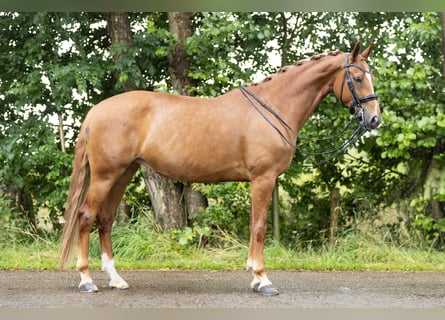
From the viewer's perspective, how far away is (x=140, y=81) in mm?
8695

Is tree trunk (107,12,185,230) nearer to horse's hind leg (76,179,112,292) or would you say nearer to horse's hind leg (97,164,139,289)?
horse's hind leg (97,164,139,289)

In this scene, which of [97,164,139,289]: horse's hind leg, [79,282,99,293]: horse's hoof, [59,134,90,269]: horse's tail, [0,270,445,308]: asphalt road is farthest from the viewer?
[97,164,139,289]: horse's hind leg

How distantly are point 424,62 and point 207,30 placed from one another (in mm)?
3047

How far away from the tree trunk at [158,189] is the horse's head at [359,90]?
367 centimetres

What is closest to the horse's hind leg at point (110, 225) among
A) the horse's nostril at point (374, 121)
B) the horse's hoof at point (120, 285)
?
the horse's hoof at point (120, 285)

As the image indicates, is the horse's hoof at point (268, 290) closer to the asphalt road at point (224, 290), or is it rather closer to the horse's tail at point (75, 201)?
the asphalt road at point (224, 290)

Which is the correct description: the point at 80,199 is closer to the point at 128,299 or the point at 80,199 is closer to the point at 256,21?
the point at 128,299

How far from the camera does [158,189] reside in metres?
8.81

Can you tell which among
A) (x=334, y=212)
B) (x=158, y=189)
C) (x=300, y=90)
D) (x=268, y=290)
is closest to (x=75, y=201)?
(x=268, y=290)

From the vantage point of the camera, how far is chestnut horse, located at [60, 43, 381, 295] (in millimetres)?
5832

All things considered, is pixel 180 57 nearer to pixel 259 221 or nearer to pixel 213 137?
pixel 213 137

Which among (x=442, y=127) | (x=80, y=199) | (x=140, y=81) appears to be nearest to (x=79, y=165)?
(x=80, y=199)

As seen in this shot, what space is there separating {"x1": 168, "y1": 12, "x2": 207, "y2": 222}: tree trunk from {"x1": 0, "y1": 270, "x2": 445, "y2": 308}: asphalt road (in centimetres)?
173

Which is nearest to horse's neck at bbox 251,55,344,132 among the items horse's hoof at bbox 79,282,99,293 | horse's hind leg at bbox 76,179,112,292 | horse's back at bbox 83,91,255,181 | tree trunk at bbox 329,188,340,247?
horse's back at bbox 83,91,255,181
